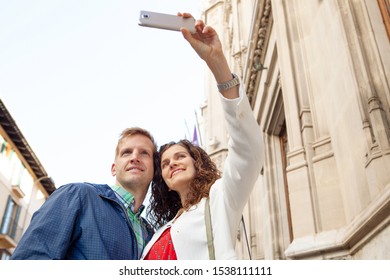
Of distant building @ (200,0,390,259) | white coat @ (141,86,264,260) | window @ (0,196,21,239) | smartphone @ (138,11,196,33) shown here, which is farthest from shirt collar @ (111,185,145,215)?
window @ (0,196,21,239)

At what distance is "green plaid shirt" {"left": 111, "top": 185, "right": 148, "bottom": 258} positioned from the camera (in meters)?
2.00

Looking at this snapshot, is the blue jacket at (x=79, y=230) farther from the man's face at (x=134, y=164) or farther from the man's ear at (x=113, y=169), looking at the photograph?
the man's ear at (x=113, y=169)

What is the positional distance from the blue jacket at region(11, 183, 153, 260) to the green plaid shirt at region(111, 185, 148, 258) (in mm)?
120

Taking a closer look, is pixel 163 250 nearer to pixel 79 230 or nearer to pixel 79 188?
pixel 79 230

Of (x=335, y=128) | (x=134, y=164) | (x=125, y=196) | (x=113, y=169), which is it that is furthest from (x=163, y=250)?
(x=335, y=128)

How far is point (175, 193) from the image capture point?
2402 mm

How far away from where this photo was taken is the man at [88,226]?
1.60 meters

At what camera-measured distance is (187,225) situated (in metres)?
1.68

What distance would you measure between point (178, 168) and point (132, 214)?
354 mm

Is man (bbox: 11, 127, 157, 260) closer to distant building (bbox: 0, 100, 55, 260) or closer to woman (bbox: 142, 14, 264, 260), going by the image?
woman (bbox: 142, 14, 264, 260)

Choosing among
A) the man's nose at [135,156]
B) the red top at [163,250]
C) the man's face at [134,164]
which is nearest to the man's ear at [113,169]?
the man's face at [134,164]
